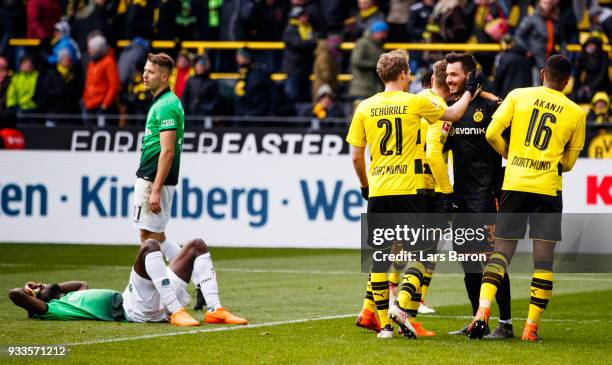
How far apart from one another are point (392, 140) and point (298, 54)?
46.8 ft

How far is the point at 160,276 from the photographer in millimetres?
10508

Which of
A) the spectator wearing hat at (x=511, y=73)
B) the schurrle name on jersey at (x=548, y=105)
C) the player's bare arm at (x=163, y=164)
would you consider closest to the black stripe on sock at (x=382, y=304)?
the schurrle name on jersey at (x=548, y=105)

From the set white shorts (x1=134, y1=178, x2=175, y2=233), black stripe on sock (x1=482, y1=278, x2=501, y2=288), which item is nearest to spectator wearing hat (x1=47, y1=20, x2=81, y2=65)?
white shorts (x1=134, y1=178, x2=175, y2=233)

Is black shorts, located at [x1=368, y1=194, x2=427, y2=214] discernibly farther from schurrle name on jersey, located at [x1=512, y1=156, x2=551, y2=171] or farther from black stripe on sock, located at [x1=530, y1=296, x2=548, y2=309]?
black stripe on sock, located at [x1=530, y1=296, x2=548, y2=309]

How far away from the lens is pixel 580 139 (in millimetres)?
10023

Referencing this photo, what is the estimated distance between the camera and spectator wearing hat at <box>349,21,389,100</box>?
74.2 ft

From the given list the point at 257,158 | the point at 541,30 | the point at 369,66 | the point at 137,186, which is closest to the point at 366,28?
the point at 369,66

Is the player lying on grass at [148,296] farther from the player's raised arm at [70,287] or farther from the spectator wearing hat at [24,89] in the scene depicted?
the spectator wearing hat at [24,89]

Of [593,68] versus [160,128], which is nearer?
[160,128]

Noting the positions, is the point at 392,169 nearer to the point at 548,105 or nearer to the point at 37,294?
the point at 548,105

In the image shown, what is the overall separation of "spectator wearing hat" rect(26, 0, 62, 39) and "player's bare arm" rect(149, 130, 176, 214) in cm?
1516

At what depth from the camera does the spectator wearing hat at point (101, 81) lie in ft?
78.0

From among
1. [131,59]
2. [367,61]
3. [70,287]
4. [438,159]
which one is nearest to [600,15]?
[367,61]

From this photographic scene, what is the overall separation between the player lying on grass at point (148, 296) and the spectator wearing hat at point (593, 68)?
1250cm
